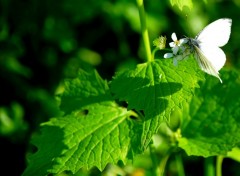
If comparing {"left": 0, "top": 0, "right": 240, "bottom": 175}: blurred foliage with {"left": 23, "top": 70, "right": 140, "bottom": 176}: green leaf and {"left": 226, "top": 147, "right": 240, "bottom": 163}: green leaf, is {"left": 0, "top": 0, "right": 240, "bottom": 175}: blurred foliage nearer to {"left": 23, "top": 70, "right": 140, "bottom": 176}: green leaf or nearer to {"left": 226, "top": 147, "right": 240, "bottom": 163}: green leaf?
{"left": 226, "top": 147, "right": 240, "bottom": 163}: green leaf

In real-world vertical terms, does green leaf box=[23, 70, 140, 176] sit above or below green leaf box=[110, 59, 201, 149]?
below

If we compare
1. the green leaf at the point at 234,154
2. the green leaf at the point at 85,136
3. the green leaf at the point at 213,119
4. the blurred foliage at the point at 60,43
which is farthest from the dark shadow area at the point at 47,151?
the blurred foliage at the point at 60,43

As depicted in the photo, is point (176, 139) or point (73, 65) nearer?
point (176, 139)

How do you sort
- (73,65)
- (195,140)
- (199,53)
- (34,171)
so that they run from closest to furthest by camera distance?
(199,53)
(34,171)
(195,140)
(73,65)

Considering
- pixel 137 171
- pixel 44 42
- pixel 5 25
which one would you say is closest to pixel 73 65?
pixel 44 42

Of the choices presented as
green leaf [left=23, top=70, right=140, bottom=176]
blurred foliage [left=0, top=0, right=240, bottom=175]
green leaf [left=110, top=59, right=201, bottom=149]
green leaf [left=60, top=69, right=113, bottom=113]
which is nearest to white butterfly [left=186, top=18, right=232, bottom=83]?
green leaf [left=110, top=59, right=201, bottom=149]

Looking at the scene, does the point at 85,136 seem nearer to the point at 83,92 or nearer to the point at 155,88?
the point at 83,92

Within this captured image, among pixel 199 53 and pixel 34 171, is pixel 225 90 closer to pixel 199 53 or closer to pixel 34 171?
pixel 199 53
